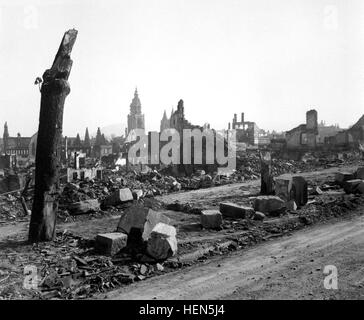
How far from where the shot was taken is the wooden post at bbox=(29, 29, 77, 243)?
291 inches

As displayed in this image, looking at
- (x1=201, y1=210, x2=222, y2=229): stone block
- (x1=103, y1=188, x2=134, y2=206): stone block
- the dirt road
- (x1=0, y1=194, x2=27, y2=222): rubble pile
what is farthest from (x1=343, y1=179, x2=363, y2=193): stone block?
(x1=0, y1=194, x2=27, y2=222): rubble pile

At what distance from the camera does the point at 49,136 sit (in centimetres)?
750

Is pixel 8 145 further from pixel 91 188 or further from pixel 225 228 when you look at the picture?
pixel 225 228

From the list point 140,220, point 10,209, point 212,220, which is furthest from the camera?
point 10,209

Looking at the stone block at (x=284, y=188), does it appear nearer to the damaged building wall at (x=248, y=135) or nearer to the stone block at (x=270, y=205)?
the stone block at (x=270, y=205)

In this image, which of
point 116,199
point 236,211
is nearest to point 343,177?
point 236,211

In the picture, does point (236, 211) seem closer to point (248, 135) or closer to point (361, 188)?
point (361, 188)

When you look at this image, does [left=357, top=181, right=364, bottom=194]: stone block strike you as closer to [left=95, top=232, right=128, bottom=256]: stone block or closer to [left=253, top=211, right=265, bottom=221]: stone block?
[left=253, top=211, right=265, bottom=221]: stone block

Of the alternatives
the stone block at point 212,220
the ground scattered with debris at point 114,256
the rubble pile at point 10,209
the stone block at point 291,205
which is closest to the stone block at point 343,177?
the ground scattered with debris at point 114,256

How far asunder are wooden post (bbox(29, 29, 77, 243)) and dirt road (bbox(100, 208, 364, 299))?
120 inches

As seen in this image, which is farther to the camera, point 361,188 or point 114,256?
point 361,188

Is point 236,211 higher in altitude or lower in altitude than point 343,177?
lower

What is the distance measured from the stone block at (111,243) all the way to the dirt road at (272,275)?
4.24 feet

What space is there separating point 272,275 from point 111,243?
304cm
